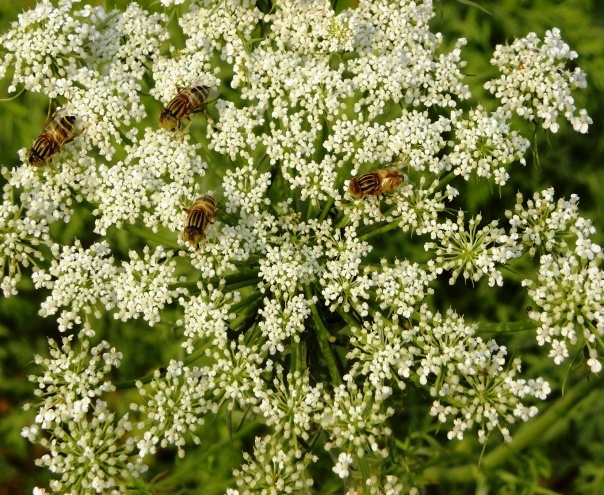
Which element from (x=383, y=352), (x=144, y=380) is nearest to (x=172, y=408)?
(x=144, y=380)

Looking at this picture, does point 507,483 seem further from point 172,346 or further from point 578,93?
point 578,93

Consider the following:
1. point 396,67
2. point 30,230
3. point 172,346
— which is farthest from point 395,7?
point 172,346

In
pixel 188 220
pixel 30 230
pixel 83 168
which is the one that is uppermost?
pixel 83 168

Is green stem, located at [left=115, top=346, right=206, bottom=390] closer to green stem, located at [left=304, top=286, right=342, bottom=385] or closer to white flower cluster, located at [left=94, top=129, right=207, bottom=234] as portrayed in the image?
green stem, located at [left=304, top=286, right=342, bottom=385]

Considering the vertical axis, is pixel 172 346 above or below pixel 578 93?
below

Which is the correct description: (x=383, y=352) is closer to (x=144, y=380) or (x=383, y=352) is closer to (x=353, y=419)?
(x=353, y=419)
